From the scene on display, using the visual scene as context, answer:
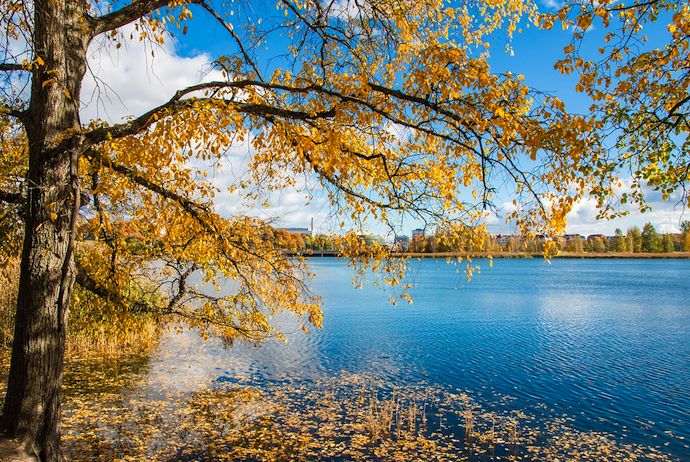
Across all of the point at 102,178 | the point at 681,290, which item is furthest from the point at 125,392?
the point at 681,290

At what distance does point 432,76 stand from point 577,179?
1974mm

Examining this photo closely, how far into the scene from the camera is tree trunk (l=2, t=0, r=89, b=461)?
538 centimetres

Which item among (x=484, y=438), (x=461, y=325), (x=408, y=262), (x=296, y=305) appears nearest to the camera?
(x=408, y=262)

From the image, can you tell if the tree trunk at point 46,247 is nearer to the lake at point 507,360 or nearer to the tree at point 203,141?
the tree at point 203,141

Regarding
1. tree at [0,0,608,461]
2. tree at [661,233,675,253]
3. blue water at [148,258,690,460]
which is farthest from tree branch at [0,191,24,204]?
tree at [661,233,675,253]

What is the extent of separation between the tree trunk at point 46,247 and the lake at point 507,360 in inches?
178

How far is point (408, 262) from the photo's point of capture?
8.33m

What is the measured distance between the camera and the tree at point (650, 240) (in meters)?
141

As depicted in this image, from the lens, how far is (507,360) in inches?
747

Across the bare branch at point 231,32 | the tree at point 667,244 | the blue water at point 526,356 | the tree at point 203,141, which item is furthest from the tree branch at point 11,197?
the tree at point 667,244

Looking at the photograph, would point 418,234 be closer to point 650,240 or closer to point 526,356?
point 526,356

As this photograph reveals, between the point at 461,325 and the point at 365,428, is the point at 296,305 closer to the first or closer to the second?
the point at 365,428

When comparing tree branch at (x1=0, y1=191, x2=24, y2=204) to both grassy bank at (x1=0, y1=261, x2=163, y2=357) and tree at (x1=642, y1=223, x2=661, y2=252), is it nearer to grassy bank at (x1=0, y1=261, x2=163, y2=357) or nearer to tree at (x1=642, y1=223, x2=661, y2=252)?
grassy bank at (x1=0, y1=261, x2=163, y2=357)

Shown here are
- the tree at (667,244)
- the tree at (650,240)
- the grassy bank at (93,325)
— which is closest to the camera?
the grassy bank at (93,325)
